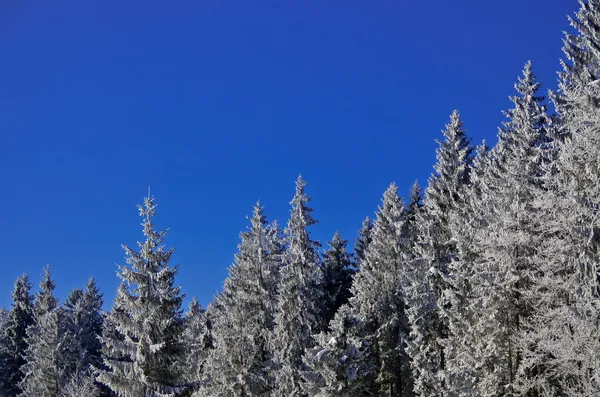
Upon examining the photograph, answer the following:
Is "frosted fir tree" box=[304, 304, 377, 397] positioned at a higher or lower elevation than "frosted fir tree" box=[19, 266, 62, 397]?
lower

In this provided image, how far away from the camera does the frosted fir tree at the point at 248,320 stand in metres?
34.3

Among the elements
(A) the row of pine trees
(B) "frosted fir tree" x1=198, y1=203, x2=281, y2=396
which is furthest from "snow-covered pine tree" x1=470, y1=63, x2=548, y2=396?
(B) "frosted fir tree" x1=198, y1=203, x2=281, y2=396

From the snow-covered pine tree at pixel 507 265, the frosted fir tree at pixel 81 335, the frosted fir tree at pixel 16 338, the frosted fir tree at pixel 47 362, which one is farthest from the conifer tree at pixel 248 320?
the frosted fir tree at pixel 16 338

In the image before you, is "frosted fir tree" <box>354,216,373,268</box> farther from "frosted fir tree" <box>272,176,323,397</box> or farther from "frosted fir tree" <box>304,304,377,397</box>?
"frosted fir tree" <box>304,304,377,397</box>

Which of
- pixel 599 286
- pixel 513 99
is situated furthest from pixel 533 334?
pixel 513 99

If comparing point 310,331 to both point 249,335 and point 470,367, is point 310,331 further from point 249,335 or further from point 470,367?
point 470,367

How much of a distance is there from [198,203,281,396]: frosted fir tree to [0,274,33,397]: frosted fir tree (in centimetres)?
3386

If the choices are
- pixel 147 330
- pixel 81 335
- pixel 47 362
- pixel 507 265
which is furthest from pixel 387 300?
pixel 81 335

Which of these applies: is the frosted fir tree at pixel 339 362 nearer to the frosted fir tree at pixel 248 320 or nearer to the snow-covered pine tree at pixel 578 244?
the frosted fir tree at pixel 248 320

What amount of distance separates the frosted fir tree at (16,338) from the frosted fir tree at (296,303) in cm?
3772

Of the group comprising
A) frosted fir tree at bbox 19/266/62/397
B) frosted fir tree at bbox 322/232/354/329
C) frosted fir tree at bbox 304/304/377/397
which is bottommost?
frosted fir tree at bbox 304/304/377/397

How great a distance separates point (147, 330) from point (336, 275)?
22188 mm

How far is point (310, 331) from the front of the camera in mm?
34750

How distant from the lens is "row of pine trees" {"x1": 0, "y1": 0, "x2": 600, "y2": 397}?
61.1ft
